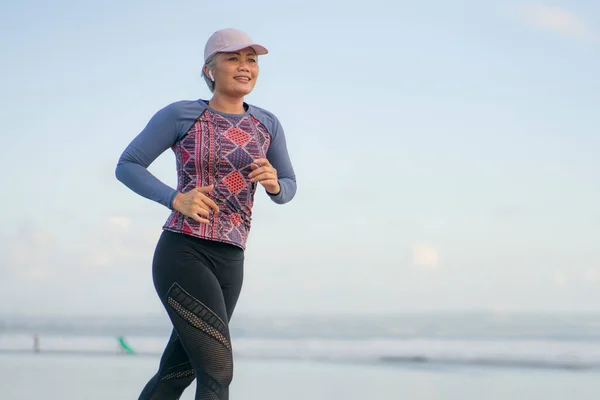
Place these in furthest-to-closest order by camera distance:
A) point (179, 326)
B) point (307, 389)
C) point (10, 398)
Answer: point (307, 389), point (10, 398), point (179, 326)

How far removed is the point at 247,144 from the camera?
10.1 feet

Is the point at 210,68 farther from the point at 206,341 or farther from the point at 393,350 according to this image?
the point at 393,350

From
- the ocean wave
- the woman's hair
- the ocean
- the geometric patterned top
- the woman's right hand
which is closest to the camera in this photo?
the woman's right hand

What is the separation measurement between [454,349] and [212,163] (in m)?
9.40

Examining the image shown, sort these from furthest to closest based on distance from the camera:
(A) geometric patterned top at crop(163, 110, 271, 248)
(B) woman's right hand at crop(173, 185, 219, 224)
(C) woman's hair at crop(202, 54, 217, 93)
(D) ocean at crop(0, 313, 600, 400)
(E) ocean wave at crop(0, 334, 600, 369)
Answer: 1. (E) ocean wave at crop(0, 334, 600, 369)
2. (D) ocean at crop(0, 313, 600, 400)
3. (C) woman's hair at crop(202, 54, 217, 93)
4. (A) geometric patterned top at crop(163, 110, 271, 248)
5. (B) woman's right hand at crop(173, 185, 219, 224)

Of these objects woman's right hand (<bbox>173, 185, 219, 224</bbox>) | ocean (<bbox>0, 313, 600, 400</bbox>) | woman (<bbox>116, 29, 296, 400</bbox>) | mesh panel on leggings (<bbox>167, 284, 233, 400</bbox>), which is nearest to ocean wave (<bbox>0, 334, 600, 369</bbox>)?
ocean (<bbox>0, 313, 600, 400</bbox>)

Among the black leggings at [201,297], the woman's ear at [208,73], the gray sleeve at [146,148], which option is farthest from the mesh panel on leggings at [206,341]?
the woman's ear at [208,73]

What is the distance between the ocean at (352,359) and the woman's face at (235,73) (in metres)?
3.25

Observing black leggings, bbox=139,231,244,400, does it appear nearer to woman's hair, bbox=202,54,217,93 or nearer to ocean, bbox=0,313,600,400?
woman's hair, bbox=202,54,217,93

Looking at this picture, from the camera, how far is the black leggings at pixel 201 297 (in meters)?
2.88

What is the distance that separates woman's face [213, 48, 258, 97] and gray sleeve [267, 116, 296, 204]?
0.67ft

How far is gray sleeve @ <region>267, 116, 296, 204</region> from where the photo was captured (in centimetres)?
320

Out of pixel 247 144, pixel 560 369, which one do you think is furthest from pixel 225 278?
pixel 560 369

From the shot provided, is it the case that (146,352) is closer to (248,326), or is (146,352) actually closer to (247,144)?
(248,326)
